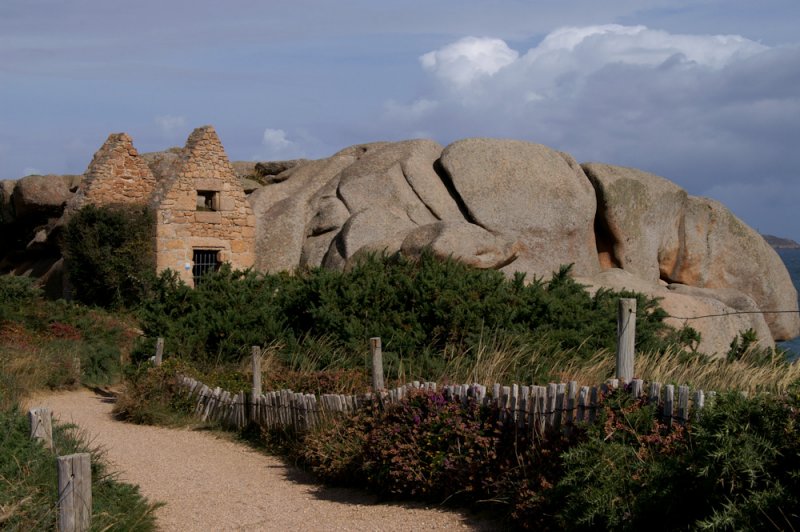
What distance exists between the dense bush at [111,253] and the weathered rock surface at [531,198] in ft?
26.4

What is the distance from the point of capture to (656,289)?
19844 mm

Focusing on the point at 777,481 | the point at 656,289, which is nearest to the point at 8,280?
the point at 656,289

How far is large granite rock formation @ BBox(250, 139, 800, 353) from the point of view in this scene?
23.9 metres

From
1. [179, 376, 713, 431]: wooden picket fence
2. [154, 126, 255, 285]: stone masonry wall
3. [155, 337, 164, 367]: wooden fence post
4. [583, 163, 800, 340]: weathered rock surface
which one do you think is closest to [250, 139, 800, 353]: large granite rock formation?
[583, 163, 800, 340]: weathered rock surface

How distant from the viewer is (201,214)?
982 inches

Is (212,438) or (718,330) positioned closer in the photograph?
(212,438)

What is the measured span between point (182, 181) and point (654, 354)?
14.6 metres

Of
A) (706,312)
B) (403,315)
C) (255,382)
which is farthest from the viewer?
(706,312)

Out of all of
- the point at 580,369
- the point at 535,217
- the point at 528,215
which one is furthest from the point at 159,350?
the point at 535,217

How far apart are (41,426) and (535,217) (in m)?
16.9

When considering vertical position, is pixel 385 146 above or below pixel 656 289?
above

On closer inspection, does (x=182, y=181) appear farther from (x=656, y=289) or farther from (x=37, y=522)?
(x=37, y=522)

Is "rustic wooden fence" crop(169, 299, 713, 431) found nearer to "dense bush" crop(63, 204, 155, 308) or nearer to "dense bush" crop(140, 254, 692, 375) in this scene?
"dense bush" crop(140, 254, 692, 375)

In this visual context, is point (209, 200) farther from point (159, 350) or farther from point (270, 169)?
point (159, 350)
